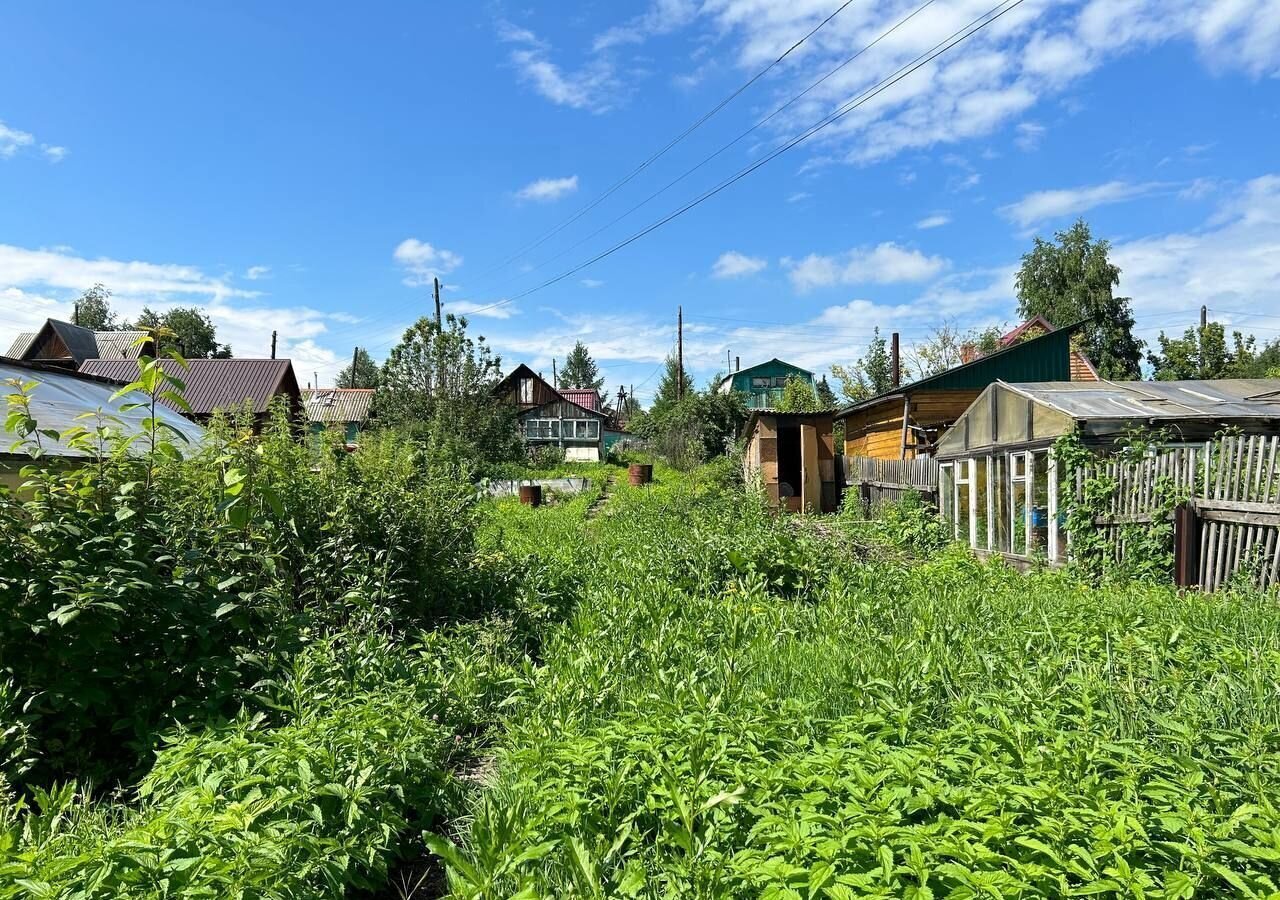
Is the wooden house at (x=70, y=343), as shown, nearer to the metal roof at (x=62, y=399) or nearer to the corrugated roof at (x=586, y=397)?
the metal roof at (x=62, y=399)

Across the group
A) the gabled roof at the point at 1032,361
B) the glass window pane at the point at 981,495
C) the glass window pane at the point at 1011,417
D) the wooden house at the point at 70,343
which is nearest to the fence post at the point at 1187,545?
the glass window pane at the point at 1011,417

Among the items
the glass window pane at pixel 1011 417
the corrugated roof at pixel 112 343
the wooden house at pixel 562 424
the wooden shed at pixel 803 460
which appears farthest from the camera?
the wooden house at pixel 562 424

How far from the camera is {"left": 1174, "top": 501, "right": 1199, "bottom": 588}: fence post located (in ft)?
24.6

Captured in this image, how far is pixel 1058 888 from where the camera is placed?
185cm

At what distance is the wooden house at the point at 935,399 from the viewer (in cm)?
1920

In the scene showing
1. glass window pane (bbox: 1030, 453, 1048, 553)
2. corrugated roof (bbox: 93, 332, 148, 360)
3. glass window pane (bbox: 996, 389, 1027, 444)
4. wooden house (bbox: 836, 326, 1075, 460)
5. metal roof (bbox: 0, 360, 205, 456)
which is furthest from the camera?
corrugated roof (bbox: 93, 332, 148, 360)

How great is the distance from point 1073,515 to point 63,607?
9662 mm

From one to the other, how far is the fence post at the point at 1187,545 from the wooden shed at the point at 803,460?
11323mm

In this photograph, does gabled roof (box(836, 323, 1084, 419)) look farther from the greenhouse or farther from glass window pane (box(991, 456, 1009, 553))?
glass window pane (box(991, 456, 1009, 553))

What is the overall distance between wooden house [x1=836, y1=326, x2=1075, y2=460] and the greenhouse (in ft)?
20.6

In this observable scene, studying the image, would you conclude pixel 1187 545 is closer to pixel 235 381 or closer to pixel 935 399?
pixel 935 399

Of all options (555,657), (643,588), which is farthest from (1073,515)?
(555,657)

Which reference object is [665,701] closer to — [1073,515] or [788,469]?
[1073,515]

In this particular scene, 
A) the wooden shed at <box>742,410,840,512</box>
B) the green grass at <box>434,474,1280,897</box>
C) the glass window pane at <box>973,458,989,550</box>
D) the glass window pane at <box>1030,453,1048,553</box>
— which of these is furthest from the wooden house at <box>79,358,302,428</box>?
the green grass at <box>434,474,1280,897</box>
